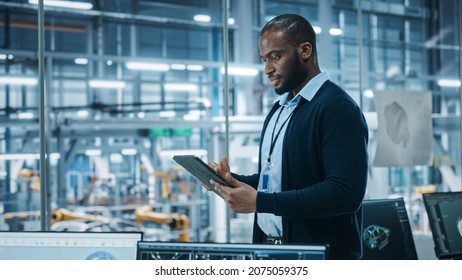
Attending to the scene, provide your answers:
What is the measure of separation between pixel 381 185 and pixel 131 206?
4.25 meters

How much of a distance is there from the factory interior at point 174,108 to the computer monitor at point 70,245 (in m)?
1.12

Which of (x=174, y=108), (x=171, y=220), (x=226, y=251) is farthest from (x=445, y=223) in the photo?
(x=174, y=108)

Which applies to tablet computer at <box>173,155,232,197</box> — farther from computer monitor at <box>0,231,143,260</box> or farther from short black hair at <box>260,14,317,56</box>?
short black hair at <box>260,14,317,56</box>

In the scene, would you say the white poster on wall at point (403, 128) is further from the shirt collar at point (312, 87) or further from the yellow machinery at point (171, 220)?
the yellow machinery at point (171, 220)

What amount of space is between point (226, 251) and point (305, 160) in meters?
0.62

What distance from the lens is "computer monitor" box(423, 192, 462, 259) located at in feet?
8.49

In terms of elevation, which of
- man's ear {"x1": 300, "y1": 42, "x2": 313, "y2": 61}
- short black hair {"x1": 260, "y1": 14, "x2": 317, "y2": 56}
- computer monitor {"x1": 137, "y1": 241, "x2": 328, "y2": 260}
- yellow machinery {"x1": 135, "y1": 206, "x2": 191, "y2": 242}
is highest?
short black hair {"x1": 260, "y1": 14, "x2": 317, "y2": 56}

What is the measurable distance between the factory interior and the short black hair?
3.89 ft

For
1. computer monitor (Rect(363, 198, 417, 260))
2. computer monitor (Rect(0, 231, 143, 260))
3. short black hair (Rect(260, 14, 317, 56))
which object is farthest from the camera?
computer monitor (Rect(363, 198, 417, 260))

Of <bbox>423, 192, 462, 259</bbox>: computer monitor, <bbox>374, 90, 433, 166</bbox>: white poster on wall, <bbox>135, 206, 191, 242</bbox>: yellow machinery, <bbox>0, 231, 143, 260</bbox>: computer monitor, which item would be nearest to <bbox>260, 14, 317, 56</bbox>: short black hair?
<bbox>0, 231, 143, 260</bbox>: computer monitor

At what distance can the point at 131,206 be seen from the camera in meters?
10.1

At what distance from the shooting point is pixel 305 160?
69.2 inches

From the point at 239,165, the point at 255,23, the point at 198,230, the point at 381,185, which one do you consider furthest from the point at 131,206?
the point at 255,23
